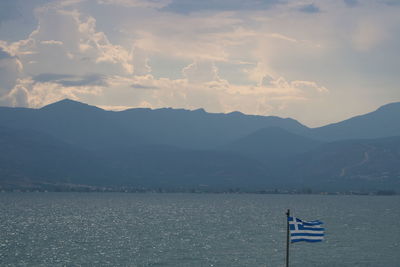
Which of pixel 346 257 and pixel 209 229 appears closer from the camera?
pixel 346 257

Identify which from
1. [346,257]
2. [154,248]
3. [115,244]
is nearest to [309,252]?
[346,257]

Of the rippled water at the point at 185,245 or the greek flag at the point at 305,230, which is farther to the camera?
the rippled water at the point at 185,245

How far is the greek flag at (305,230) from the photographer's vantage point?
58.8m

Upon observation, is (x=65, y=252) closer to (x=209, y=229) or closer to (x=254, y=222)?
(x=209, y=229)

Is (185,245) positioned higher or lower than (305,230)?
lower

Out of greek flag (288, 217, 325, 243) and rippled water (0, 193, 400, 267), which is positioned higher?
greek flag (288, 217, 325, 243)

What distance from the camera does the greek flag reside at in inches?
2313

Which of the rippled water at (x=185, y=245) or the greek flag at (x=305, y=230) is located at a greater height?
the greek flag at (x=305, y=230)

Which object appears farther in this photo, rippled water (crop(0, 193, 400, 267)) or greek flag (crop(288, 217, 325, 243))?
rippled water (crop(0, 193, 400, 267))

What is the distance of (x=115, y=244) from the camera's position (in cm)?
12950

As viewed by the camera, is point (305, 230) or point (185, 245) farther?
point (185, 245)

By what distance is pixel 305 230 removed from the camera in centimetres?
5922

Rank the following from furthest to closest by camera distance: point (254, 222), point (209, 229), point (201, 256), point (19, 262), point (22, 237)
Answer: point (254, 222)
point (209, 229)
point (22, 237)
point (201, 256)
point (19, 262)

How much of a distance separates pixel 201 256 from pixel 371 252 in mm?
35593
